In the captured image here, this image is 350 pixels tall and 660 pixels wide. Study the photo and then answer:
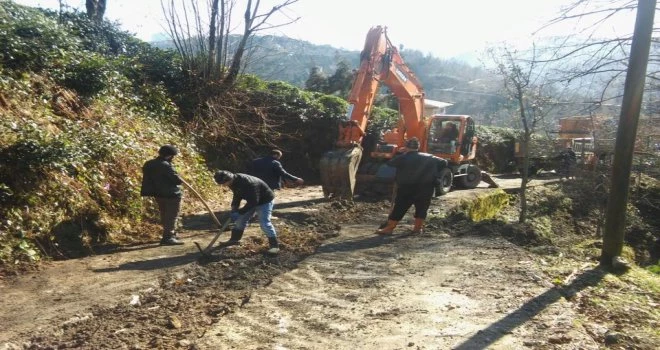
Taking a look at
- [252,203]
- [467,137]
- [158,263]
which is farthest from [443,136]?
[158,263]

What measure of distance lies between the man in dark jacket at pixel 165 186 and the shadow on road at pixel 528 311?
4.75 m

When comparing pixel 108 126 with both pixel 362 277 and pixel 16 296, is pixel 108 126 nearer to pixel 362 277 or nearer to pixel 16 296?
pixel 16 296

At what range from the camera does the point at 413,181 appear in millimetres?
8742

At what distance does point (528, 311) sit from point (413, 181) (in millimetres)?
3803

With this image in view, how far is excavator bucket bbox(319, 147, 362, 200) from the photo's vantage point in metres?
11.3

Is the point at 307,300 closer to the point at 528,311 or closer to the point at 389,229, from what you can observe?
the point at 528,311

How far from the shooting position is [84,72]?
10008mm

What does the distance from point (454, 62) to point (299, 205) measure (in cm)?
8601

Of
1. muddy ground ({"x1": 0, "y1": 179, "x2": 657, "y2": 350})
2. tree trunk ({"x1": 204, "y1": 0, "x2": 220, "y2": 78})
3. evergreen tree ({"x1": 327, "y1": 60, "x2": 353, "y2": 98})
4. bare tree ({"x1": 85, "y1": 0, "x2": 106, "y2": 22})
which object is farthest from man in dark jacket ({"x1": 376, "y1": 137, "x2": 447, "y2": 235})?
evergreen tree ({"x1": 327, "y1": 60, "x2": 353, "y2": 98})

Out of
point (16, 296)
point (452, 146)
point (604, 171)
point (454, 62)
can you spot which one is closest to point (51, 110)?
point (16, 296)

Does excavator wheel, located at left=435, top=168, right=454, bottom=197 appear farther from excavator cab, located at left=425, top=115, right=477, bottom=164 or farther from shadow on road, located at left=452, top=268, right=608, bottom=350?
shadow on road, located at left=452, top=268, right=608, bottom=350

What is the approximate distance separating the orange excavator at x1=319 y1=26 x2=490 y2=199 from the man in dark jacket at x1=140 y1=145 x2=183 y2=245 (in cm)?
436

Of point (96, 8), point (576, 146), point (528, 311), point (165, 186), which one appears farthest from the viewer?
point (576, 146)

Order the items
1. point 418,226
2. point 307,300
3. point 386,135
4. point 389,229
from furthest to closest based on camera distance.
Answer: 1. point 386,135
2. point 418,226
3. point 389,229
4. point 307,300
